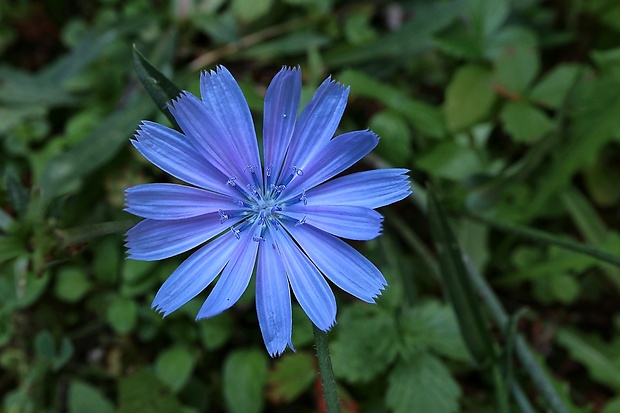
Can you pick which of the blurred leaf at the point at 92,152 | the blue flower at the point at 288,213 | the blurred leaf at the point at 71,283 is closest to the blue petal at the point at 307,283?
the blue flower at the point at 288,213

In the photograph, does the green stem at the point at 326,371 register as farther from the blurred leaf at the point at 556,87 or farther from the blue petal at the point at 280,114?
the blurred leaf at the point at 556,87

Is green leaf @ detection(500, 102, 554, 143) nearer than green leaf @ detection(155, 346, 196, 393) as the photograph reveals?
No

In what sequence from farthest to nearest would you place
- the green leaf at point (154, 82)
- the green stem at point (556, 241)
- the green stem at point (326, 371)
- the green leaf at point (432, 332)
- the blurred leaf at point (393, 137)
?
the blurred leaf at point (393, 137) < the green leaf at point (432, 332) < the green stem at point (556, 241) < the green leaf at point (154, 82) < the green stem at point (326, 371)

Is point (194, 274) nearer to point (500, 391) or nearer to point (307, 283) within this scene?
point (307, 283)

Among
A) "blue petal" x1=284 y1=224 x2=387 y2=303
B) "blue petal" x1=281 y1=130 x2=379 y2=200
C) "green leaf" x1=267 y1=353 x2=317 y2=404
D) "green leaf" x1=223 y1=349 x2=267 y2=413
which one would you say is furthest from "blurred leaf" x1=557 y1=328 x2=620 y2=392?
"blue petal" x1=281 y1=130 x2=379 y2=200

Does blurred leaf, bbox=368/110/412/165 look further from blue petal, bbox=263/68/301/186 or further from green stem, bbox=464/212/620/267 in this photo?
blue petal, bbox=263/68/301/186

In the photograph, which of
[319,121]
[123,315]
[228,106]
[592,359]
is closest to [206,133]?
[228,106]
